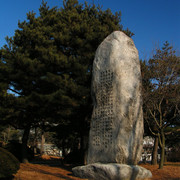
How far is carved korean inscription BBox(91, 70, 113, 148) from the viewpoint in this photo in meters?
7.29

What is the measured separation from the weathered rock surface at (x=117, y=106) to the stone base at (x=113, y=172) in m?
0.35

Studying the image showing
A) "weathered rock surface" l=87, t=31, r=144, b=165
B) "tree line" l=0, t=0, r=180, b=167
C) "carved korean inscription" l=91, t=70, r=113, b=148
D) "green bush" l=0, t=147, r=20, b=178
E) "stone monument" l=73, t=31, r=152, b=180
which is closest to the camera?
"green bush" l=0, t=147, r=20, b=178

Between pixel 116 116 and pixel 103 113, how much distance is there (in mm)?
549

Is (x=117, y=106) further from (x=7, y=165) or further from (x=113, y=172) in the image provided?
(x=7, y=165)

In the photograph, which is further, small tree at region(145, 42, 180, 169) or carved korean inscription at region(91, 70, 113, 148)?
small tree at region(145, 42, 180, 169)

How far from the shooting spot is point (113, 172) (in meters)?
6.34

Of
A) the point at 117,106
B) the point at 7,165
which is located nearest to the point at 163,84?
the point at 117,106

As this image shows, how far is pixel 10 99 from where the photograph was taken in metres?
9.84

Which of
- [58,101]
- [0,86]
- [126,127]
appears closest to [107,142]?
[126,127]

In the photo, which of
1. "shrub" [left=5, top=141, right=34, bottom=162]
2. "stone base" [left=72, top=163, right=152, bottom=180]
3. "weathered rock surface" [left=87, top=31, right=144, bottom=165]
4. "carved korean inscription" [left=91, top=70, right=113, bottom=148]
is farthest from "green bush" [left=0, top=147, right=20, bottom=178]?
"shrub" [left=5, top=141, right=34, bottom=162]

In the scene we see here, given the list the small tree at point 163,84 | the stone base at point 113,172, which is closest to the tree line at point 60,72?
the small tree at point 163,84

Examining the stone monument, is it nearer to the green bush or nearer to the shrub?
the green bush

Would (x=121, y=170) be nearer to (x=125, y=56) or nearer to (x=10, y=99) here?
(x=125, y=56)

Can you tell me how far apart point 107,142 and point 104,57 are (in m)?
3.13
